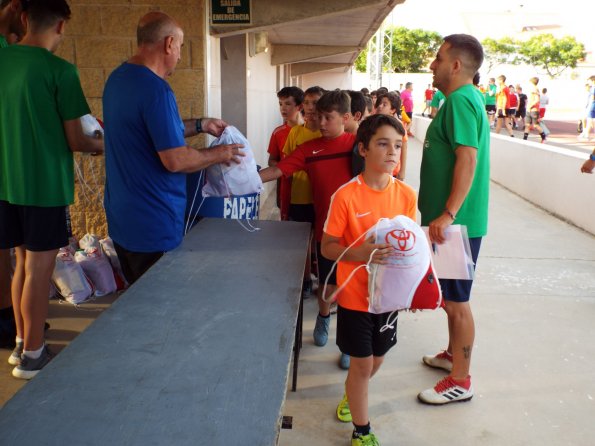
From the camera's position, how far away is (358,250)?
2.10 metres

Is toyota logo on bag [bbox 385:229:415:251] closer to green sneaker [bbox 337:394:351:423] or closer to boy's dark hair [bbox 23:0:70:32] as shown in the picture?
green sneaker [bbox 337:394:351:423]

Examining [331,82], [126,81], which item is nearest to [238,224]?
[126,81]

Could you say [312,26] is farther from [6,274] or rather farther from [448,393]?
[448,393]

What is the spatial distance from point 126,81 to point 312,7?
295 cm

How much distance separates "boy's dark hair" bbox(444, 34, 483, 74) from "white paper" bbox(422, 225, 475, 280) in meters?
0.83

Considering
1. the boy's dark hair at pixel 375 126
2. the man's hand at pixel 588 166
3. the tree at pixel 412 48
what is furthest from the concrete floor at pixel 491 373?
the tree at pixel 412 48

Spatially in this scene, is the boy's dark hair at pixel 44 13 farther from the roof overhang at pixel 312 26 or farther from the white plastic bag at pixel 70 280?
the white plastic bag at pixel 70 280

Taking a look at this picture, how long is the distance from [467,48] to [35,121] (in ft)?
7.24

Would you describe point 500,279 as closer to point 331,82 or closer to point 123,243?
point 123,243

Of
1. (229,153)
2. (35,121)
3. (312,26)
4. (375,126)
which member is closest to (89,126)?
(35,121)

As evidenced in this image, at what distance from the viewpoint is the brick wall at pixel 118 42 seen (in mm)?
4047

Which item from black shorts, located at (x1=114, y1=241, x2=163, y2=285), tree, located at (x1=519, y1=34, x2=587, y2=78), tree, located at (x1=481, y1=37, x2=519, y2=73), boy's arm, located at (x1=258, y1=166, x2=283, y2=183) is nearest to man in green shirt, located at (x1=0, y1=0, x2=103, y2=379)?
black shorts, located at (x1=114, y1=241, x2=163, y2=285)

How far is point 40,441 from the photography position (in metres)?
1.18

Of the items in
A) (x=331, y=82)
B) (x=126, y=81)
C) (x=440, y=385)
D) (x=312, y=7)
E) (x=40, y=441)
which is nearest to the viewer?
(x=40, y=441)
